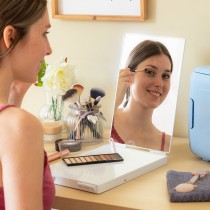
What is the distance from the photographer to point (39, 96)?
6.06ft

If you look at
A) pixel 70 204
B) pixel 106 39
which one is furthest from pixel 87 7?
pixel 70 204

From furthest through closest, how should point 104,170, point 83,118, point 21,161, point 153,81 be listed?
point 83,118 → point 153,81 → point 104,170 → point 21,161

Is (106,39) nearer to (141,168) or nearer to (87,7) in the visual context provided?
(87,7)

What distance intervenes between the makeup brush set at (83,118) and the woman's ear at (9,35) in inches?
23.1

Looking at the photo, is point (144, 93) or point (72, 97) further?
point (72, 97)

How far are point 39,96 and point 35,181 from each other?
961 mm

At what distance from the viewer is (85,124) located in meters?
1.56

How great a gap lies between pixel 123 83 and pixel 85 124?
0.19m

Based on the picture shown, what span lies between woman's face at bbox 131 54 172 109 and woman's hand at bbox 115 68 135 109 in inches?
1.5

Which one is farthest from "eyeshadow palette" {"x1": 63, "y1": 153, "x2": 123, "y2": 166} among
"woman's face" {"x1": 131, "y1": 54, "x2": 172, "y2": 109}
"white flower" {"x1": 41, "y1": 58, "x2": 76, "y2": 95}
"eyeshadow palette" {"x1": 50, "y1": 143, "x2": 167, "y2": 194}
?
"white flower" {"x1": 41, "y1": 58, "x2": 76, "y2": 95}

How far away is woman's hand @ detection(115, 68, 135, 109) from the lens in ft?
4.94

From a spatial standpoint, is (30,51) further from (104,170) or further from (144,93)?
(144,93)

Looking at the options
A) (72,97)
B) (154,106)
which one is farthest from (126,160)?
(72,97)

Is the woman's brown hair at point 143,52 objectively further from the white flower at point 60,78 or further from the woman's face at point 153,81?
the white flower at point 60,78
